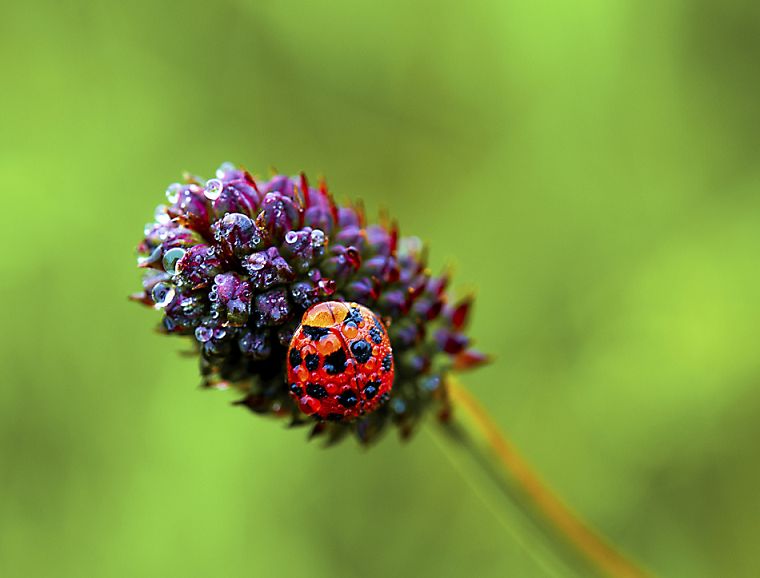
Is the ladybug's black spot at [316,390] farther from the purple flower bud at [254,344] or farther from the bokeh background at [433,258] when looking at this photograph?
the bokeh background at [433,258]

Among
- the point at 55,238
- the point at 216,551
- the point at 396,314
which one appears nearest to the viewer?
the point at 396,314

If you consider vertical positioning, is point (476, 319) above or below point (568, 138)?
below

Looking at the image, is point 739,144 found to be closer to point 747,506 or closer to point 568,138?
point 568,138

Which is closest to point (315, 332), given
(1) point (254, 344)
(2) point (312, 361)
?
(2) point (312, 361)

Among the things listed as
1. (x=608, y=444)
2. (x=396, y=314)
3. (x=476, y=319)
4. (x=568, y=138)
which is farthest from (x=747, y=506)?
(x=396, y=314)

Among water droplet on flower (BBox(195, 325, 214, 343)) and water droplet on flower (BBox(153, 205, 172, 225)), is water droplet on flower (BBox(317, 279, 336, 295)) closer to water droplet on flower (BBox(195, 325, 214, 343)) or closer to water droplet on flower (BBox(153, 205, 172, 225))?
water droplet on flower (BBox(195, 325, 214, 343))

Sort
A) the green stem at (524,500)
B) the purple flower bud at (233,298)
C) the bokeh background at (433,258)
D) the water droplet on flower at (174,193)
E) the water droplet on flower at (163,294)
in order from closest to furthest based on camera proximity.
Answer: the purple flower bud at (233,298) → the water droplet on flower at (163,294) → the water droplet on flower at (174,193) → the green stem at (524,500) → the bokeh background at (433,258)

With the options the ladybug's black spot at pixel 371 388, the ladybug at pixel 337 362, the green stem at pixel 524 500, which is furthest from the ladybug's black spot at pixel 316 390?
the green stem at pixel 524 500
